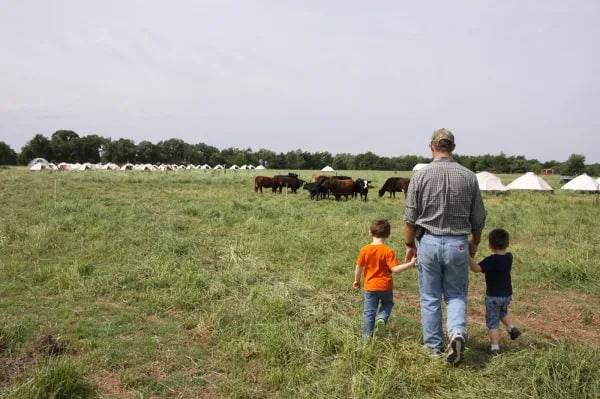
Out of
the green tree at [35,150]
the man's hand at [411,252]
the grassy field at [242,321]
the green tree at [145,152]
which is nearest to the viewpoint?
the grassy field at [242,321]

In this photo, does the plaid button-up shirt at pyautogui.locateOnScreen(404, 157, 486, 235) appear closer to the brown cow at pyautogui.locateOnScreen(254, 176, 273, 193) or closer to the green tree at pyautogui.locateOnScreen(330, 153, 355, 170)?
the brown cow at pyautogui.locateOnScreen(254, 176, 273, 193)

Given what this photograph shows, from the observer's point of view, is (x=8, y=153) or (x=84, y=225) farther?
(x=8, y=153)

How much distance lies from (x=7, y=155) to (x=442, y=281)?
338 feet

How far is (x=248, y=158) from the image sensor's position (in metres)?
115

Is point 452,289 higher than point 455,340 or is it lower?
higher

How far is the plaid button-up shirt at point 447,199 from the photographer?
3775mm

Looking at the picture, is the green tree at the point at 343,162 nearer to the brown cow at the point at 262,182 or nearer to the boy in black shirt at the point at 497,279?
the brown cow at the point at 262,182

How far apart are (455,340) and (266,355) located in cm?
170

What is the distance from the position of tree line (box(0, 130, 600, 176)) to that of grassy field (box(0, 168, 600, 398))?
79.1 metres

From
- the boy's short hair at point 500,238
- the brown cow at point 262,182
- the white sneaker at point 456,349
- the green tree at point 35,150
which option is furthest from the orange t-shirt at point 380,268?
the green tree at point 35,150

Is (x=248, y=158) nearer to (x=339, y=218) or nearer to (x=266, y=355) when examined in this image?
(x=339, y=218)

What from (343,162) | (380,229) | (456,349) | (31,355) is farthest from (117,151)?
(456,349)

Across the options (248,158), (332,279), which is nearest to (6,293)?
(332,279)

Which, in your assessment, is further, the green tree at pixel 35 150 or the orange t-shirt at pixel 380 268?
the green tree at pixel 35 150
